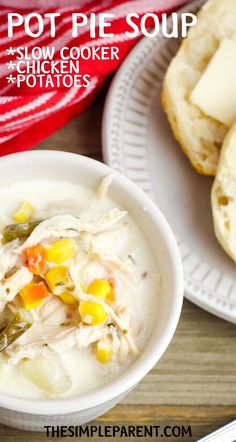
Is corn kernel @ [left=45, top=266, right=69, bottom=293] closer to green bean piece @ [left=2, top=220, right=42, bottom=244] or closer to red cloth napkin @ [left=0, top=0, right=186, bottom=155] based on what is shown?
green bean piece @ [left=2, top=220, right=42, bottom=244]

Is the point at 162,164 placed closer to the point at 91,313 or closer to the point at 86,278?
the point at 86,278

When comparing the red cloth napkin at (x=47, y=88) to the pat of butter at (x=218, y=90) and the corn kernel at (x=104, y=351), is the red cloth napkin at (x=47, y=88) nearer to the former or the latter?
the pat of butter at (x=218, y=90)

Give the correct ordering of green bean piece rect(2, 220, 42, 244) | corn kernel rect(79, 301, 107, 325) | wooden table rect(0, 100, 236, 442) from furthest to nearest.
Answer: wooden table rect(0, 100, 236, 442), green bean piece rect(2, 220, 42, 244), corn kernel rect(79, 301, 107, 325)

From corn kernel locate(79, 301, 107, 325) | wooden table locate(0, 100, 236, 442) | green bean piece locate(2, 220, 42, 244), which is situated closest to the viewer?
corn kernel locate(79, 301, 107, 325)

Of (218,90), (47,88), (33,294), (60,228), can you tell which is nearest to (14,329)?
(33,294)

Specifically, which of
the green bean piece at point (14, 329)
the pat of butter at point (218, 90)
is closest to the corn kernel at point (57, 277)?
the green bean piece at point (14, 329)

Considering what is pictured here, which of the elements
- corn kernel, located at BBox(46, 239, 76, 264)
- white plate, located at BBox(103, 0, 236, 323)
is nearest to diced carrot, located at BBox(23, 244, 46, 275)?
corn kernel, located at BBox(46, 239, 76, 264)

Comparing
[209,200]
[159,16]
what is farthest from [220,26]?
[209,200]
